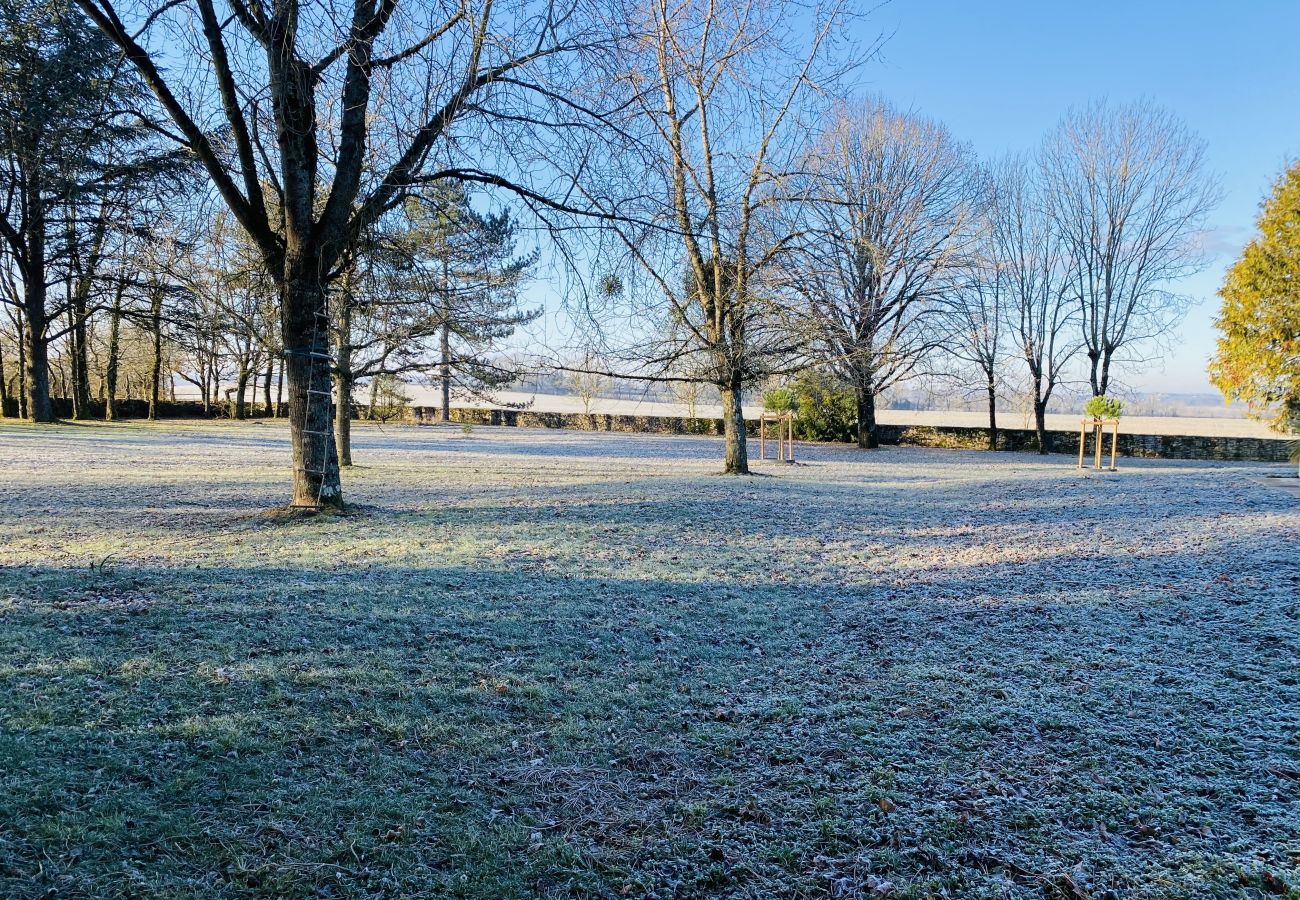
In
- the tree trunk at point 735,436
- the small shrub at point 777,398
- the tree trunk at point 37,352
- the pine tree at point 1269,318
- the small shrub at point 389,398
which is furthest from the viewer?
the small shrub at point 777,398

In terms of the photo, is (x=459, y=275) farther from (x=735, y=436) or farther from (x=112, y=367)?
(x=112, y=367)

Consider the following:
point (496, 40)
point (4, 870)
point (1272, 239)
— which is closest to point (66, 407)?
point (496, 40)

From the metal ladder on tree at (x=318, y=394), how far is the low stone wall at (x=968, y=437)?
21249mm

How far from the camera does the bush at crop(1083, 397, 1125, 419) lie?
17.1m

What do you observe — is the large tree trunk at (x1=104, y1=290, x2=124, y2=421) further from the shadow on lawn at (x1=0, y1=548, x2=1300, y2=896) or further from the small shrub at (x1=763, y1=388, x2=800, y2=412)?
the shadow on lawn at (x1=0, y1=548, x2=1300, y2=896)

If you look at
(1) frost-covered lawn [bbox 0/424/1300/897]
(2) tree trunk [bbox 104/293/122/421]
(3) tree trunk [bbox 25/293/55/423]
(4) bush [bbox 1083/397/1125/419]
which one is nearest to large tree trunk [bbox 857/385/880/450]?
(4) bush [bbox 1083/397/1125/419]

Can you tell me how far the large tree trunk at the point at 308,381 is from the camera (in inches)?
291

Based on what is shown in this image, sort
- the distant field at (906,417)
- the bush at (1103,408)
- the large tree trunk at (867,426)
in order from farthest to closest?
the distant field at (906,417) < the large tree trunk at (867,426) < the bush at (1103,408)

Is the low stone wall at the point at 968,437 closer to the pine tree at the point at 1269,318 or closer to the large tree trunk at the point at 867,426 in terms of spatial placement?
the large tree trunk at the point at 867,426

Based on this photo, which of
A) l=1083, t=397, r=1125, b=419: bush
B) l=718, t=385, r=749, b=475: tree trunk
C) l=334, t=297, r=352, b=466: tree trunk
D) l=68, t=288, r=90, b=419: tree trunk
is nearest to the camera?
l=334, t=297, r=352, b=466: tree trunk

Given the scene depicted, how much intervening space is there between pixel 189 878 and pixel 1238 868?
303 centimetres

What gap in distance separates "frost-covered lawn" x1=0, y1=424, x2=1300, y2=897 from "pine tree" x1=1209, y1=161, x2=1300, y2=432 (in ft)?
35.6

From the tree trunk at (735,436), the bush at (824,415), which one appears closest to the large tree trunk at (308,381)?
the tree trunk at (735,436)

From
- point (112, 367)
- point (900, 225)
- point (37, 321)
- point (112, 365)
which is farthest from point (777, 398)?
point (112, 367)
